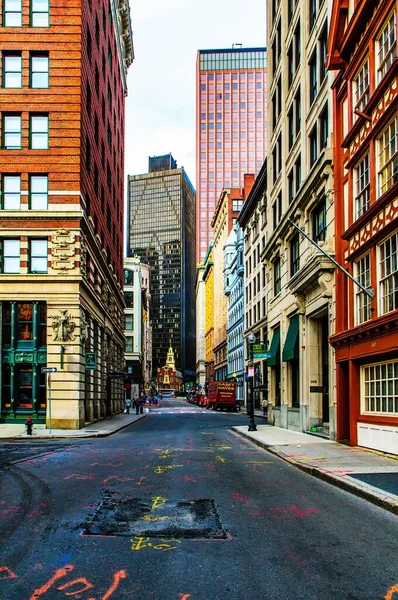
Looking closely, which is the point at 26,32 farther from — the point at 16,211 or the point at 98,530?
the point at 98,530

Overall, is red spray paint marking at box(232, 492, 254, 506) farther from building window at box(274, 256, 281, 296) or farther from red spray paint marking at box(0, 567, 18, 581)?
building window at box(274, 256, 281, 296)

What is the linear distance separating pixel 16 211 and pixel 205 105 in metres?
153

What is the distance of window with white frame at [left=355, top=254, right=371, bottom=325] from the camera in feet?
60.8

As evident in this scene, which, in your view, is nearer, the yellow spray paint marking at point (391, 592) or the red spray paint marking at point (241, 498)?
the yellow spray paint marking at point (391, 592)

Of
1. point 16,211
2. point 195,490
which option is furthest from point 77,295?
point 195,490

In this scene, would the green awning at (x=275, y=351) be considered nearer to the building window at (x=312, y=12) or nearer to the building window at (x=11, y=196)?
the building window at (x=11, y=196)

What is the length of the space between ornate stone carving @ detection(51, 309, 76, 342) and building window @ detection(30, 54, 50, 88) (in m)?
12.6

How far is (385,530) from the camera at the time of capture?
27.1 ft

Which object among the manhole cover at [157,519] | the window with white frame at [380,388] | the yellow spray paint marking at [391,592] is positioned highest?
the window with white frame at [380,388]

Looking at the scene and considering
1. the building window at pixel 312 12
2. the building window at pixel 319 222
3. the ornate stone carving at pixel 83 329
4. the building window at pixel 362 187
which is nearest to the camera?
the building window at pixel 362 187

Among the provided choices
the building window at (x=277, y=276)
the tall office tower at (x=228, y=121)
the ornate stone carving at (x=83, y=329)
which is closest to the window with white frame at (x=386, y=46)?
the building window at (x=277, y=276)

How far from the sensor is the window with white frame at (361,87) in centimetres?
1903

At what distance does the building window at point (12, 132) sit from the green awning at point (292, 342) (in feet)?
56.5

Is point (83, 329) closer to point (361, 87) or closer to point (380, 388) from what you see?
point (380, 388)
